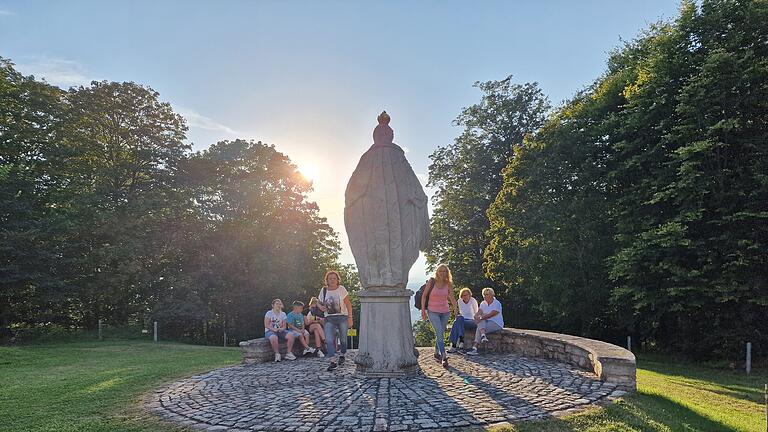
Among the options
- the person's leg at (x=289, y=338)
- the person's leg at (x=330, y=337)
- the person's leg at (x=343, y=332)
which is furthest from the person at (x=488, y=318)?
the person's leg at (x=289, y=338)

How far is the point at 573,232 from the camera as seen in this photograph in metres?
18.7

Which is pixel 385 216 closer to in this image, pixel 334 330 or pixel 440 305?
pixel 440 305

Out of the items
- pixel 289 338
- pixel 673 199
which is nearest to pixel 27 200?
pixel 289 338

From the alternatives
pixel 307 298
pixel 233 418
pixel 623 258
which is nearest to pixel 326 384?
pixel 233 418

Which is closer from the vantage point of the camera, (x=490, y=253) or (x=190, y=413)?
(x=190, y=413)

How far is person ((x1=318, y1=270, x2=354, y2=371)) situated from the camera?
9.71m

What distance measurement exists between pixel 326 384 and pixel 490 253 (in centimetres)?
1671

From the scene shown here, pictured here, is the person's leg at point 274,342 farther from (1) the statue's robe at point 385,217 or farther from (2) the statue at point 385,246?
(1) the statue's robe at point 385,217

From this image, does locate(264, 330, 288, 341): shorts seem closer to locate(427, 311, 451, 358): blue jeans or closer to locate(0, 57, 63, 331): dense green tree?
locate(427, 311, 451, 358): blue jeans

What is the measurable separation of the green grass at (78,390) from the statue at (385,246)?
326 cm

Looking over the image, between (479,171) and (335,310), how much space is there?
19.4 meters

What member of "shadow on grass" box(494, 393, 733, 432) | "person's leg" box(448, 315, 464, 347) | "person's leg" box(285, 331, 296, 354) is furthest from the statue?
"person's leg" box(448, 315, 464, 347)

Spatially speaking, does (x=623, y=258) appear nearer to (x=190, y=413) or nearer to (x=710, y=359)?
(x=710, y=359)

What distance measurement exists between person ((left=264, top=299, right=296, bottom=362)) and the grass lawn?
4.67 ft
